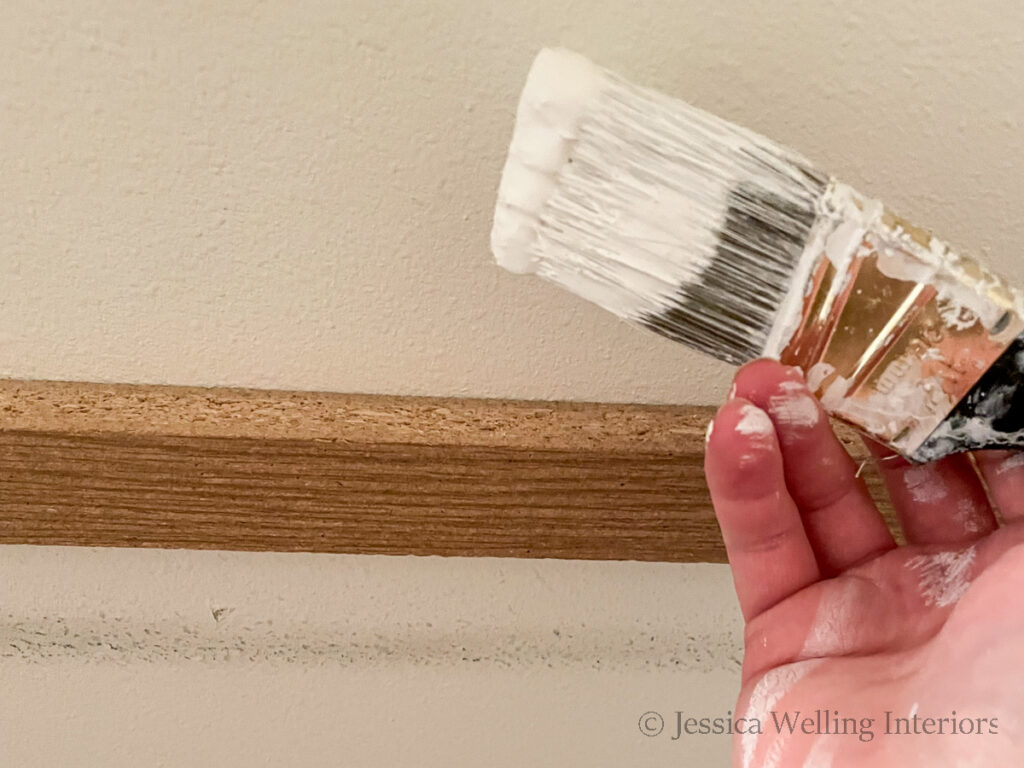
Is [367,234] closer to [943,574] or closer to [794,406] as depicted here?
[794,406]

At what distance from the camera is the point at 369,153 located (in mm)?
351

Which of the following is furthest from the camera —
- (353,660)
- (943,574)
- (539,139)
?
(353,660)

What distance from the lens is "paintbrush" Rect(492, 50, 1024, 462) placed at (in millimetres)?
286

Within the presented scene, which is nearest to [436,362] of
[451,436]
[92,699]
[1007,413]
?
[451,436]

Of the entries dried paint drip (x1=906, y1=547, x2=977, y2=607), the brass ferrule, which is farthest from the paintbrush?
dried paint drip (x1=906, y1=547, x2=977, y2=607)

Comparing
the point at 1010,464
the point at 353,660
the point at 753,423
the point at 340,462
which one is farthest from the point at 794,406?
the point at 353,660

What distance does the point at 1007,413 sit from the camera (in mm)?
309

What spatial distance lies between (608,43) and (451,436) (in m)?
0.21

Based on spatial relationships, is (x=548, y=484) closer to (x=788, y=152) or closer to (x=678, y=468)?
(x=678, y=468)

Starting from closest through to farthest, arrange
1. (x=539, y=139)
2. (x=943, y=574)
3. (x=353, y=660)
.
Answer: (x=539, y=139) < (x=943, y=574) < (x=353, y=660)

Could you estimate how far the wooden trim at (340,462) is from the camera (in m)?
0.43

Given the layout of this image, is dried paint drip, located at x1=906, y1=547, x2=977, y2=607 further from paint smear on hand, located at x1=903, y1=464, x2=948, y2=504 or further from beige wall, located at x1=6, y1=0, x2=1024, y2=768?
beige wall, located at x1=6, y1=0, x2=1024, y2=768

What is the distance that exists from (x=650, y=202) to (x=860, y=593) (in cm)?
25

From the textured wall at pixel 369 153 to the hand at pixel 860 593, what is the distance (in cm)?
8
